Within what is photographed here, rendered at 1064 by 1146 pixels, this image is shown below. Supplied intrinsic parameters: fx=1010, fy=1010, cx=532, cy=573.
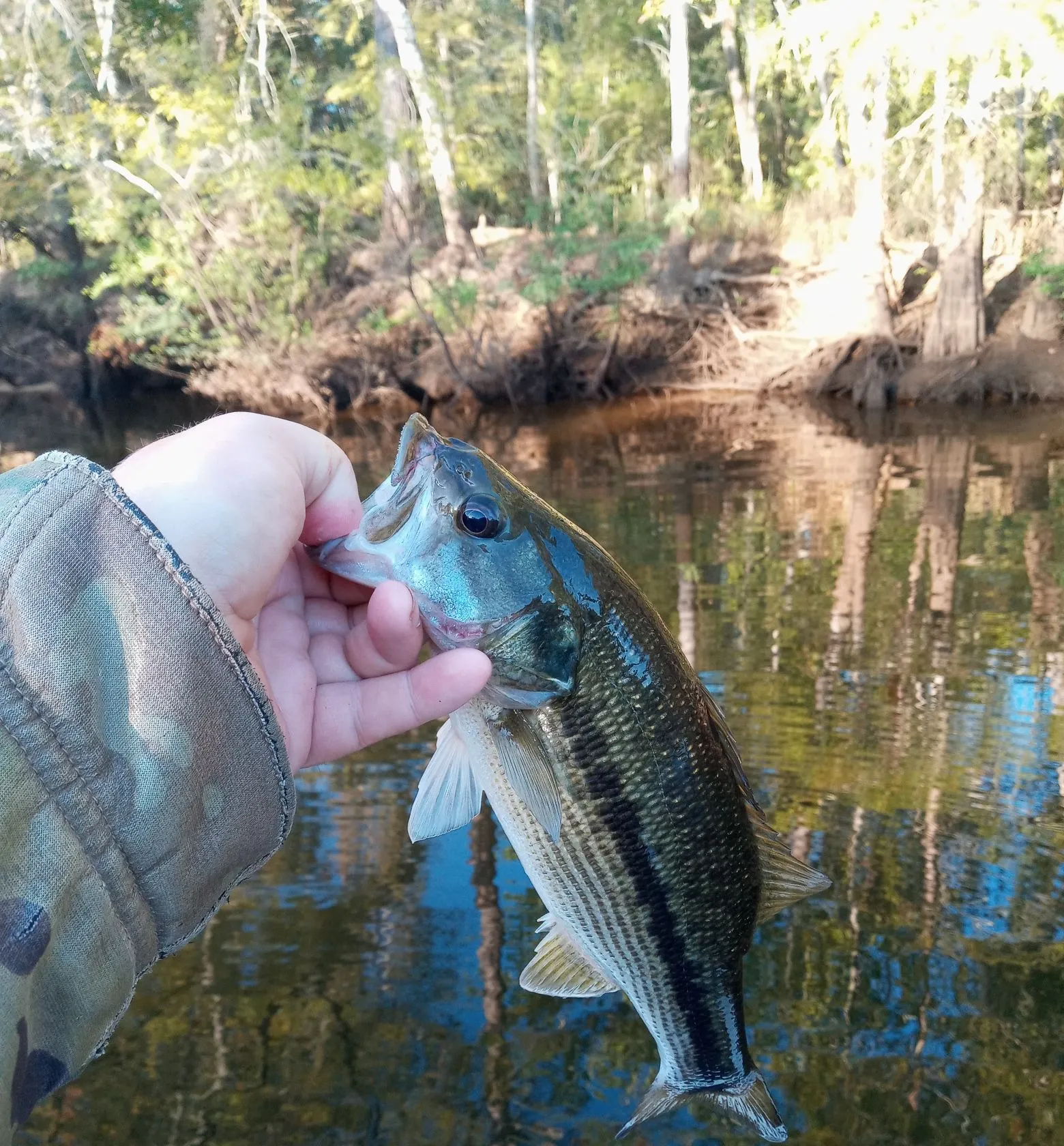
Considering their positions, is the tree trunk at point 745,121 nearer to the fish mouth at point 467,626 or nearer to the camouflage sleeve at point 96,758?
the fish mouth at point 467,626

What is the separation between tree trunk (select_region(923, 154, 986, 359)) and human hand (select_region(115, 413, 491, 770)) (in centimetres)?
1872

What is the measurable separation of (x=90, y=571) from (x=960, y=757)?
5.26 metres

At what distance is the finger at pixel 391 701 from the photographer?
204 cm

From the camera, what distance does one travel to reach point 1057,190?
77.8ft

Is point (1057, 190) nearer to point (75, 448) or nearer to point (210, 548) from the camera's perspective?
point (75, 448)

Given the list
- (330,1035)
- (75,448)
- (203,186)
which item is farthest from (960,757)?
(203,186)

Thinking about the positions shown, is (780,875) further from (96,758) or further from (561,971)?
(96,758)

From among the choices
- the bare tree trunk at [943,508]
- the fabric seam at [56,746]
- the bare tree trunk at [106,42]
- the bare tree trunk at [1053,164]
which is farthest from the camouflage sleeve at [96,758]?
the bare tree trunk at [1053,164]

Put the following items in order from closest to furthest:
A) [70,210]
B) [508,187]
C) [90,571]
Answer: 1. [90,571]
2. [70,210]
3. [508,187]

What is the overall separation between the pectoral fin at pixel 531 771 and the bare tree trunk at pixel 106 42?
977 inches

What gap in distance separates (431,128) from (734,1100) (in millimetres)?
22527

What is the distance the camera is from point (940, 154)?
21250mm

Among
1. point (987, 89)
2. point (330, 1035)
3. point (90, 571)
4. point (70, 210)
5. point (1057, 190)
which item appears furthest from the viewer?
Answer: point (70, 210)

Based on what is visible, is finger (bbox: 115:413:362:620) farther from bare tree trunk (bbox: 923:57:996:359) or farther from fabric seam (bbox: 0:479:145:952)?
bare tree trunk (bbox: 923:57:996:359)
